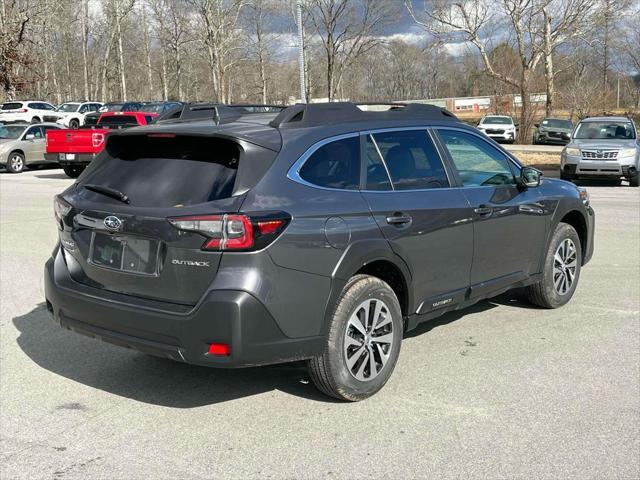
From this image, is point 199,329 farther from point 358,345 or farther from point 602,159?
point 602,159

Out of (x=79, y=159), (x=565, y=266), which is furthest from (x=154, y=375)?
(x=79, y=159)

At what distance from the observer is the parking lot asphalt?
3.56m

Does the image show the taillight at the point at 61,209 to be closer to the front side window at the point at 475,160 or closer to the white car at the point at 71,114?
the front side window at the point at 475,160

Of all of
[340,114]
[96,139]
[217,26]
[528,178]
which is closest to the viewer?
[340,114]

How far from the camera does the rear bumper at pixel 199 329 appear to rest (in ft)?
12.0

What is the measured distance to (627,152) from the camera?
683 inches

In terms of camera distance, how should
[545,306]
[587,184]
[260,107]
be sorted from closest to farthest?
[260,107]
[545,306]
[587,184]

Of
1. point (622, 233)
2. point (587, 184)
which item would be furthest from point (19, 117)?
point (622, 233)

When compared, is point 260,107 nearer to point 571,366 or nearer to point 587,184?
point 571,366

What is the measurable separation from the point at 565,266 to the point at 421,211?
2.31 meters

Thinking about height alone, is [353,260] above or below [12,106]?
below

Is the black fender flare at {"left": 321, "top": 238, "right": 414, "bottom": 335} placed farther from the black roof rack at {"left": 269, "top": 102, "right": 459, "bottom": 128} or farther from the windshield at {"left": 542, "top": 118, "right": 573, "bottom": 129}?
the windshield at {"left": 542, "top": 118, "right": 573, "bottom": 129}

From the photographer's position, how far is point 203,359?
3.76 meters

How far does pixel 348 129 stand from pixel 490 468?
222 centimetres
